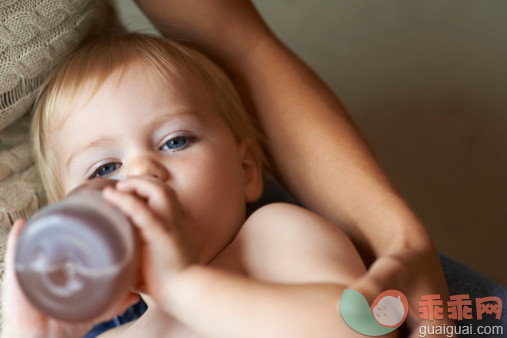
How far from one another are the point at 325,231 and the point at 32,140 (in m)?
0.63

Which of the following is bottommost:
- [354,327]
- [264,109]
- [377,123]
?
[377,123]

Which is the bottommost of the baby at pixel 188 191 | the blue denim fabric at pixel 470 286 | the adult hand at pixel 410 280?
the blue denim fabric at pixel 470 286

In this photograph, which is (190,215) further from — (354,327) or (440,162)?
(440,162)

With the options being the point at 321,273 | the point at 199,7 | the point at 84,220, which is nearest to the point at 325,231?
the point at 321,273

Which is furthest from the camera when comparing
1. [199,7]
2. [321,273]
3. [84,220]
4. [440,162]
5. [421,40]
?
[421,40]

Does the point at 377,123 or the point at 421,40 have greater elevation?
the point at 421,40

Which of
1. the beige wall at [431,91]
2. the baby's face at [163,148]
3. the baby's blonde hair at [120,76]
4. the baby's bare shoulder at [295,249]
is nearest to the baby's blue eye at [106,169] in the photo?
the baby's face at [163,148]

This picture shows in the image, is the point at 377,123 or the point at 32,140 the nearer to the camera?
the point at 32,140

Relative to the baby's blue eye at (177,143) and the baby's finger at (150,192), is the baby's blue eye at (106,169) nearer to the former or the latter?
the baby's blue eye at (177,143)

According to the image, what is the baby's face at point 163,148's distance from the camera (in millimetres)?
871

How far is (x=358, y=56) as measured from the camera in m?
2.32

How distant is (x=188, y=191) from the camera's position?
86 cm

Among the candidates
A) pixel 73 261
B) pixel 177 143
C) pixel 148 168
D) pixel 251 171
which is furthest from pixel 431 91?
pixel 73 261

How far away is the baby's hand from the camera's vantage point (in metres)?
0.63
